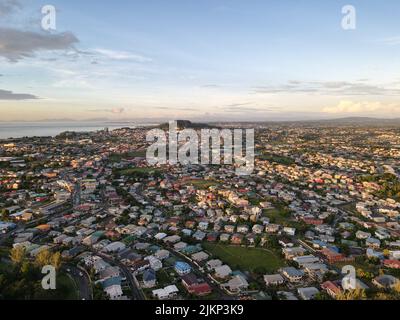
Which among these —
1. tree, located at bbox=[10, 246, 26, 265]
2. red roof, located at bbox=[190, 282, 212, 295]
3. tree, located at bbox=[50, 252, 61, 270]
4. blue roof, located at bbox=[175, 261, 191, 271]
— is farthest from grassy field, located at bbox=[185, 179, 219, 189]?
tree, located at bbox=[10, 246, 26, 265]

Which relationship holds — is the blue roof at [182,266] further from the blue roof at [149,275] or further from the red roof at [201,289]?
the red roof at [201,289]

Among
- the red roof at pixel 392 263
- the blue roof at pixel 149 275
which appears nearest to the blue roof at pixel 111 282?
Result: the blue roof at pixel 149 275

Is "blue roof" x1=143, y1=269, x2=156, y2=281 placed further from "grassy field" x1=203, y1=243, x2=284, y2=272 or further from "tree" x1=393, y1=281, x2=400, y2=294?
"tree" x1=393, y1=281, x2=400, y2=294

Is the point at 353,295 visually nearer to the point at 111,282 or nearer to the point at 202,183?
the point at 111,282

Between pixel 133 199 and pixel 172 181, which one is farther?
pixel 172 181

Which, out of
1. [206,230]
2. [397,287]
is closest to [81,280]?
[206,230]

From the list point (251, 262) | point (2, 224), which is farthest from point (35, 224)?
point (251, 262)
